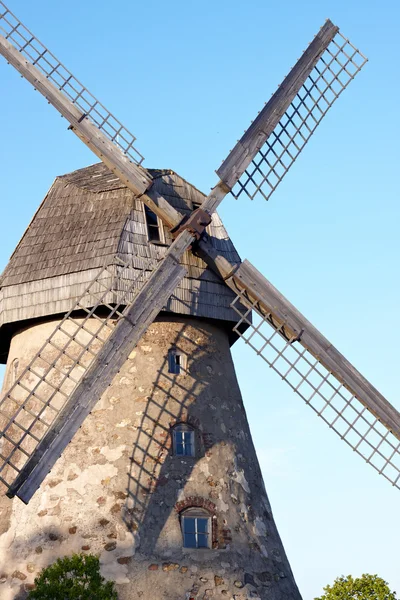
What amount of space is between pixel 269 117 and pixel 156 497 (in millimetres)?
6389

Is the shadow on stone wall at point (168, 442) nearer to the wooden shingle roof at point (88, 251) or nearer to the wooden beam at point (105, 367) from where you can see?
the wooden shingle roof at point (88, 251)

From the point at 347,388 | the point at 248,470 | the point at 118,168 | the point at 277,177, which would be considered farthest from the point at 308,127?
the point at 248,470

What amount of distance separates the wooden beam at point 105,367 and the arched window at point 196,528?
2446 mm

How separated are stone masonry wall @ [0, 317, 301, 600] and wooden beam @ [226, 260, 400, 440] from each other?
4.27 ft

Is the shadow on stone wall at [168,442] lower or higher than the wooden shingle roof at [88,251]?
lower

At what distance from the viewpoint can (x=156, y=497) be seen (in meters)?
15.5

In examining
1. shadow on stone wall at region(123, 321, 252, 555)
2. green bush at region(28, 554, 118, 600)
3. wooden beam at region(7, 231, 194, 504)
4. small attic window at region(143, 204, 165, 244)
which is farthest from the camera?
small attic window at region(143, 204, 165, 244)

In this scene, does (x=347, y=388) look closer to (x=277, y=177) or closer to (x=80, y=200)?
(x=277, y=177)

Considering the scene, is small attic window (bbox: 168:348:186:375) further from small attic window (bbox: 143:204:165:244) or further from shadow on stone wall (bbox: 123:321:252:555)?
small attic window (bbox: 143:204:165:244)

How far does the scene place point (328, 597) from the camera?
18344mm

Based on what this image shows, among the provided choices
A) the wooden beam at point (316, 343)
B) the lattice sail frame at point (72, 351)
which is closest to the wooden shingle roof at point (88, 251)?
the lattice sail frame at point (72, 351)

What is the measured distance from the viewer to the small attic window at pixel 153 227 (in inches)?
674

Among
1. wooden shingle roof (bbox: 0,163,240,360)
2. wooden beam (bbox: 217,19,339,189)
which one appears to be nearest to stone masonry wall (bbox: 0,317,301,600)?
wooden shingle roof (bbox: 0,163,240,360)

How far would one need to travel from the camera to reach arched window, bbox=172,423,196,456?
16.0 meters
